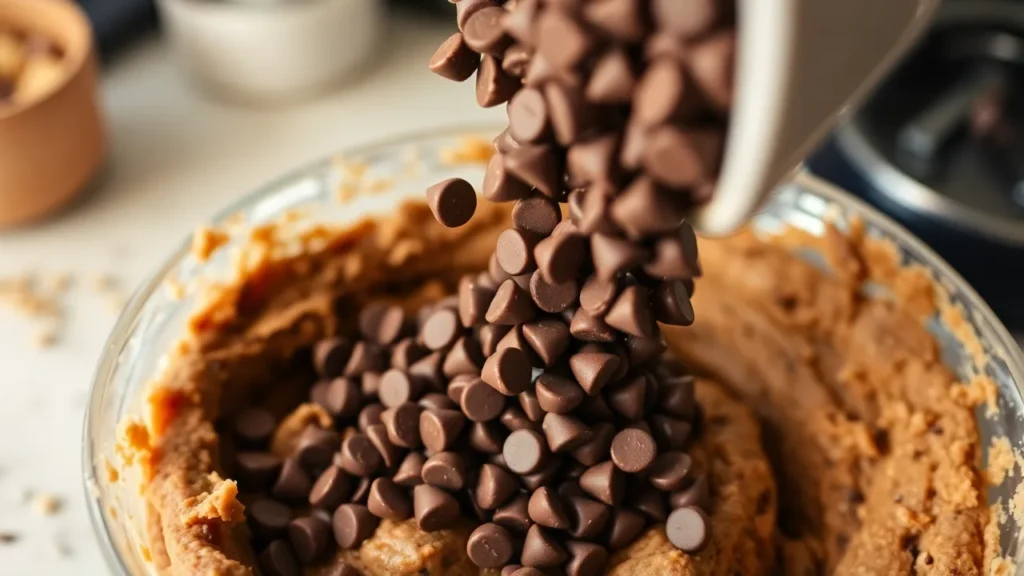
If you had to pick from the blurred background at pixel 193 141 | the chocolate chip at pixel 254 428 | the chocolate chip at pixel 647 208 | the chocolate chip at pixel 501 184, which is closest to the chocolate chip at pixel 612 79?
the chocolate chip at pixel 647 208

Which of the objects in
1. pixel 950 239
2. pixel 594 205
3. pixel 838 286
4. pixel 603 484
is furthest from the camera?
pixel 950 239

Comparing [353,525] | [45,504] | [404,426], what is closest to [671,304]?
[404,426]

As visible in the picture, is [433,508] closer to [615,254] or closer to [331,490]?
[331,490]

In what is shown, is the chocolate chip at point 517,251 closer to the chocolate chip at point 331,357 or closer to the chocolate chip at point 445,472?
the chocolate chip at point 445,472

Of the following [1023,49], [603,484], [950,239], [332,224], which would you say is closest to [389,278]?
[332,224]

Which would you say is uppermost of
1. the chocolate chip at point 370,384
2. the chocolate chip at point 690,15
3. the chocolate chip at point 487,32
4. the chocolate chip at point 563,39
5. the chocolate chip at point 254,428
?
the chocolate chip at point 690,15

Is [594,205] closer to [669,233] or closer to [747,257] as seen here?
[669,233]
